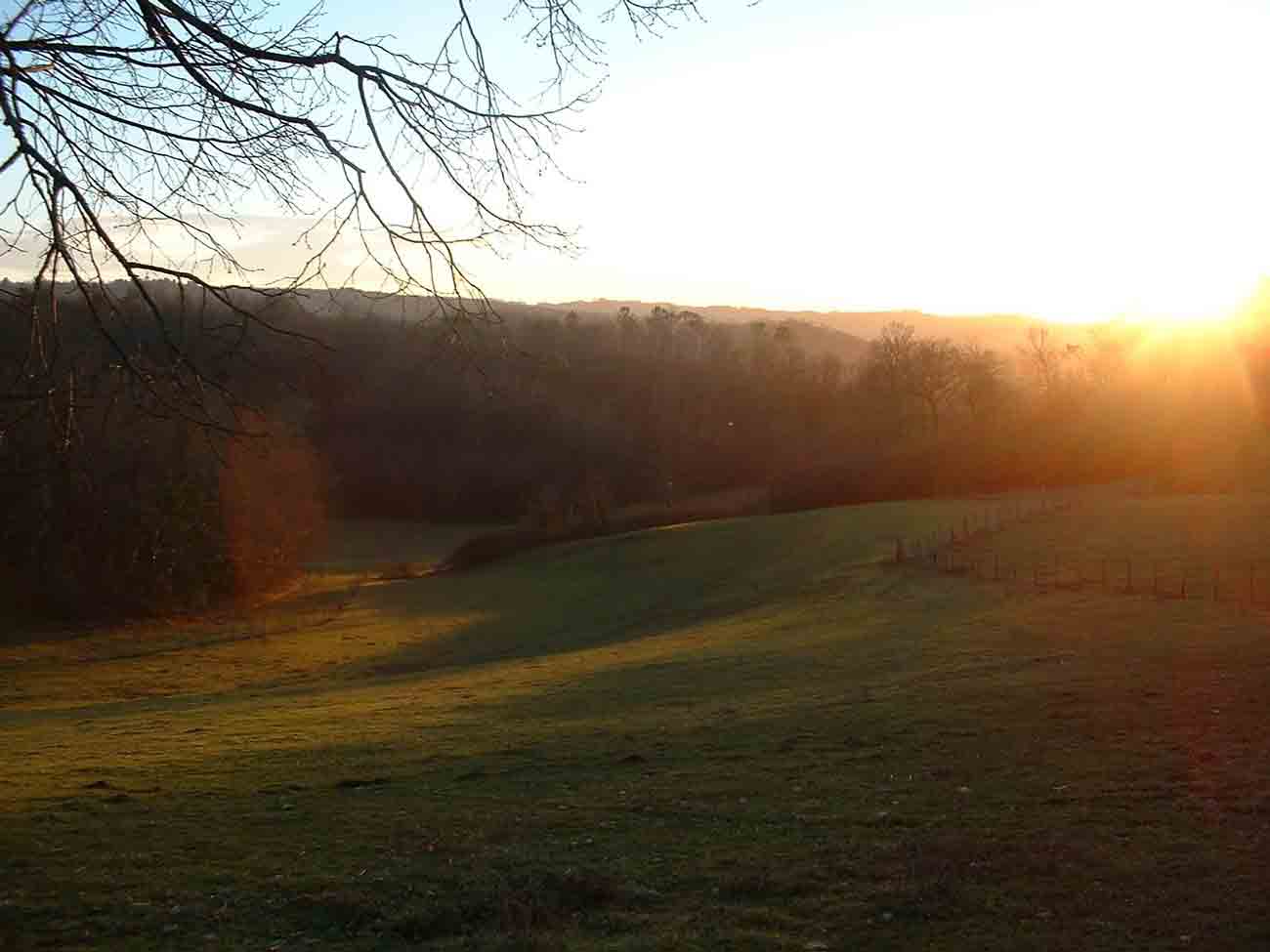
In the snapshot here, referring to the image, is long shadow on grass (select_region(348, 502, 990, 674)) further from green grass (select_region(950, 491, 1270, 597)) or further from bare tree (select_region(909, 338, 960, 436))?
bare tree (select_region(909, 338, 960, 436))

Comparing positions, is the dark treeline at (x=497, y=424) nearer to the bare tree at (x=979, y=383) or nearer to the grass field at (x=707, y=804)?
the bare tree at (x=979, y=383)

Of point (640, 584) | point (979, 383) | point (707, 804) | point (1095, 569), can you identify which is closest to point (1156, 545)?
point (1095, 569)

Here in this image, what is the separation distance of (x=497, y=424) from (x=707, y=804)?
3407 inches

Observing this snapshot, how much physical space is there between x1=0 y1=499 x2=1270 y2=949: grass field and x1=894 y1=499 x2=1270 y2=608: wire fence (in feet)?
10.7

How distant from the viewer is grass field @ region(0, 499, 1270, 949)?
6.96 m

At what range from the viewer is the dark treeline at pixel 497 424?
7113mm

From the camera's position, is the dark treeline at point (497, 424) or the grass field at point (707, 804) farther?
the dark treeline at point (497, 424)

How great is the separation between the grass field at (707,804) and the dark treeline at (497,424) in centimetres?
254

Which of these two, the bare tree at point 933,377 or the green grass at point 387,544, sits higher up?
the bare tree at point 933,377

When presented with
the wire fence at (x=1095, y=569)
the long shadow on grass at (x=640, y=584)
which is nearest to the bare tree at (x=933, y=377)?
the long shadow on grass at (x=640, y=584)

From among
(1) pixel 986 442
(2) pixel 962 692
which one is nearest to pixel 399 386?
(1) pixel 986 442

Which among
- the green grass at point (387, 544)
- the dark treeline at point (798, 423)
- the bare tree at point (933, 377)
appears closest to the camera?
the dark treeline at point (798, 423)

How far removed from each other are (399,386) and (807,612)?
217 feet

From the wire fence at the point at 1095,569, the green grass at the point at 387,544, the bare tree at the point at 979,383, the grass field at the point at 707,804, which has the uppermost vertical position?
the bare tree at the point at 979,383
